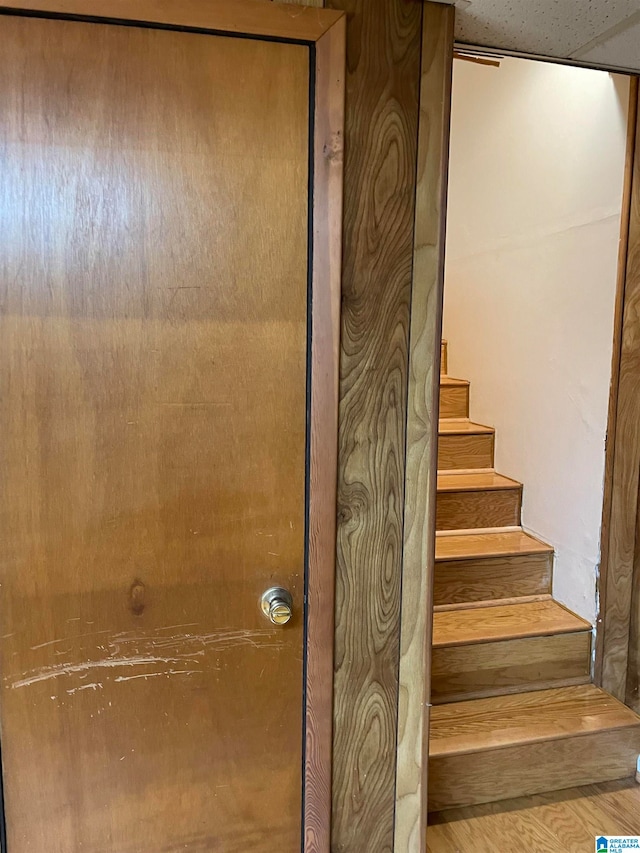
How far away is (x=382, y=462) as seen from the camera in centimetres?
130

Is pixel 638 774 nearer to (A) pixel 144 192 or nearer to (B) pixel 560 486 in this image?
(B) pixel 560 486

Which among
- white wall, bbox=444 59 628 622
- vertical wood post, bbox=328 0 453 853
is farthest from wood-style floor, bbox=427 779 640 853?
white wall, bbox=444 59 628 622

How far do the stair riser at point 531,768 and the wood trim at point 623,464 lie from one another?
202 mm

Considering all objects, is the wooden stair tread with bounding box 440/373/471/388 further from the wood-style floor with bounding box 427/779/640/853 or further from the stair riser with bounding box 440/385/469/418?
the wood-style floor with bounding box 427/779/640/853

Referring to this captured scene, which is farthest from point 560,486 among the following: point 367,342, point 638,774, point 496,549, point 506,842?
point 367,342

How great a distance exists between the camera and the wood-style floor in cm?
172

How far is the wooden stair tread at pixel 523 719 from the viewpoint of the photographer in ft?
6.19

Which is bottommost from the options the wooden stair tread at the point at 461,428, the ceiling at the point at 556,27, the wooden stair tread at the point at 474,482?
the wooden stair tread at the point at 474,482

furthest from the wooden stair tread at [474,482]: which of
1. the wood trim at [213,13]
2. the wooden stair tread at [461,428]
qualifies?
the wood trim at [213,13]

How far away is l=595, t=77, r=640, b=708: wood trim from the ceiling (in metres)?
0.59

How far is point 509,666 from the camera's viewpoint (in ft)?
7.06

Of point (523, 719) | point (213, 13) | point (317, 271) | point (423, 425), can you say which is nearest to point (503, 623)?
point (523, 719)

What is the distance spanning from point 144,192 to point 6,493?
1.99 feet

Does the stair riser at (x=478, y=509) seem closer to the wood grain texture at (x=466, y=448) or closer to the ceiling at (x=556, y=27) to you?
the wood grain texture at (x=466, y=448)
